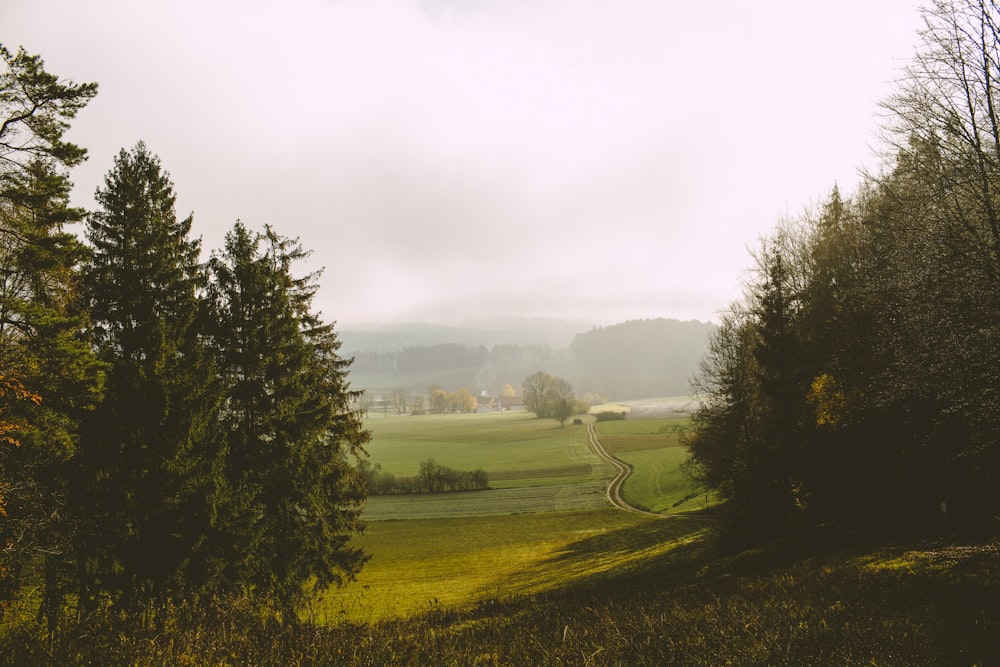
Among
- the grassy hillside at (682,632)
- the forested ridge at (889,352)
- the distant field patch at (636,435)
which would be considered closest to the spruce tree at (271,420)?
the grassy hillside at (682,632)

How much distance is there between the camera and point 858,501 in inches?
866

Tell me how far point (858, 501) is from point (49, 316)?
3110 cm

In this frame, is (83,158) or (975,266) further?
(83,158)

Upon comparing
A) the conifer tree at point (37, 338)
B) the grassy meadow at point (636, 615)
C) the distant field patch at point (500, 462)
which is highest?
the conifer tree at point (37, 338)

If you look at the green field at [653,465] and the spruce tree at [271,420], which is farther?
the green field at [653,465]

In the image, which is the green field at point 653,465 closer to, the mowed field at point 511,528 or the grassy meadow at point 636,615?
the mowed field at point 511,528

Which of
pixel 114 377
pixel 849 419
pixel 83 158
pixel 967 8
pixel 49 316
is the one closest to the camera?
pixel 967 8

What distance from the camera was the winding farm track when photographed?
4394 cm

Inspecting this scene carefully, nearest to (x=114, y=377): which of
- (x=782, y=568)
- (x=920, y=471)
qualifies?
(x=782, y=568)

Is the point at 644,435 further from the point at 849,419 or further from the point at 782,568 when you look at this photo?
the point at 782,568

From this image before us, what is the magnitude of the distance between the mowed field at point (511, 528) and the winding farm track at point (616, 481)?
100 cm

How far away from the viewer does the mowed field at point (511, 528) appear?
22188mm

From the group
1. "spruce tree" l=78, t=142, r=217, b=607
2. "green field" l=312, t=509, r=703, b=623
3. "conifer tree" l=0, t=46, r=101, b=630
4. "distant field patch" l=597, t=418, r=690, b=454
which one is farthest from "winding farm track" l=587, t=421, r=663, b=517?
"conifer tree" l=0, t=46, r=101, b=630

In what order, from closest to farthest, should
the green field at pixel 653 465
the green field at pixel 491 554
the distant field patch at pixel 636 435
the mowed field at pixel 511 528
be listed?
the green field at pixel 491 554, the mowed field at pixel 511 528, the green field at pixel 653 465, the distant field patch at pixel 636 435
